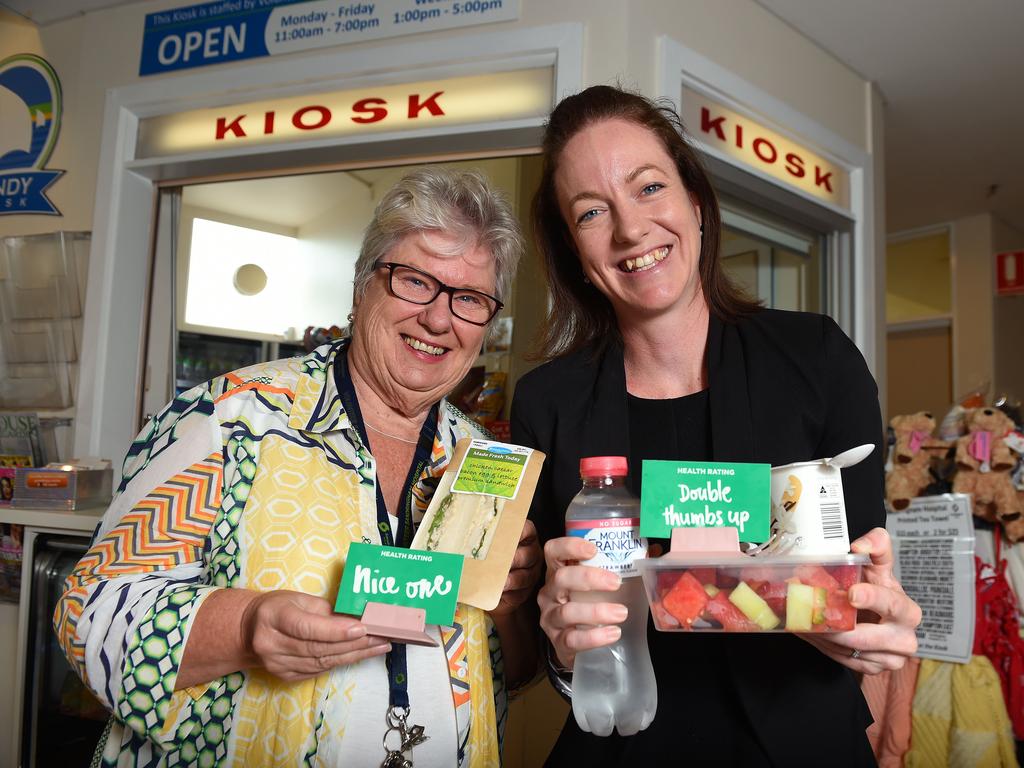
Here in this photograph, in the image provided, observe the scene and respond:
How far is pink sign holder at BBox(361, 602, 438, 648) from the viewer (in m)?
1.02

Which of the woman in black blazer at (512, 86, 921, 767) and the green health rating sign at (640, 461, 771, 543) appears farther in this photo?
the woman in black blazer at (512, 86, 921, 767)

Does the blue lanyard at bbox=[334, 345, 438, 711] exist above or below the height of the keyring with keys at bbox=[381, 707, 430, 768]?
above

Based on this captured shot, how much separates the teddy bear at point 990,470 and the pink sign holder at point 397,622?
86.6 inches

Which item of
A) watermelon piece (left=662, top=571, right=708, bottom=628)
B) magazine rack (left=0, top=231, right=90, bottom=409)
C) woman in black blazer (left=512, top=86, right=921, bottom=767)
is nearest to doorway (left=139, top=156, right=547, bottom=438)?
magazine rack (left=0, top=231, right=90, bottom=409)

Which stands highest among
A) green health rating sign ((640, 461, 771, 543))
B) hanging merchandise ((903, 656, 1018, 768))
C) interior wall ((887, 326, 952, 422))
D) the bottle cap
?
interior wall ((887, 326, 952, 422))

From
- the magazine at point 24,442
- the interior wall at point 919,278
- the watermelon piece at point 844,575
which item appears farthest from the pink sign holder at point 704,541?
the interior wall at point 919,278

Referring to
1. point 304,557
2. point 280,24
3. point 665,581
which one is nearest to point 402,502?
point 304,557

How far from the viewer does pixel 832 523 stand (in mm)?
970

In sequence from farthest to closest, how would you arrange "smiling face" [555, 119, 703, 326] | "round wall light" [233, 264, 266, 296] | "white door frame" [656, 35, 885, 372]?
Result: 1. "round wall light" [233, 264, 266, 296]
2. "white door frame" [656, 35, 885, 372]
3. "smiling face" [555, 119, 703, 326]

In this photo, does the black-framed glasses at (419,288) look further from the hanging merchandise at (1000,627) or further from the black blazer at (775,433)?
the hanging merchandise at (1000,627)

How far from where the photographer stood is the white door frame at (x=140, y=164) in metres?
3.13

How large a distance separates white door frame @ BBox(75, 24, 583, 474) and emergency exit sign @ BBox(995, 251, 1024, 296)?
5304 millimetres

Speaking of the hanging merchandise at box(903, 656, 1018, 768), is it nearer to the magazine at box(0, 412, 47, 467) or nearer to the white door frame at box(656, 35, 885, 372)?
the white door frame at box(656, 35, 885, 372)

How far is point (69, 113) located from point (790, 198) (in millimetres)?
3513
